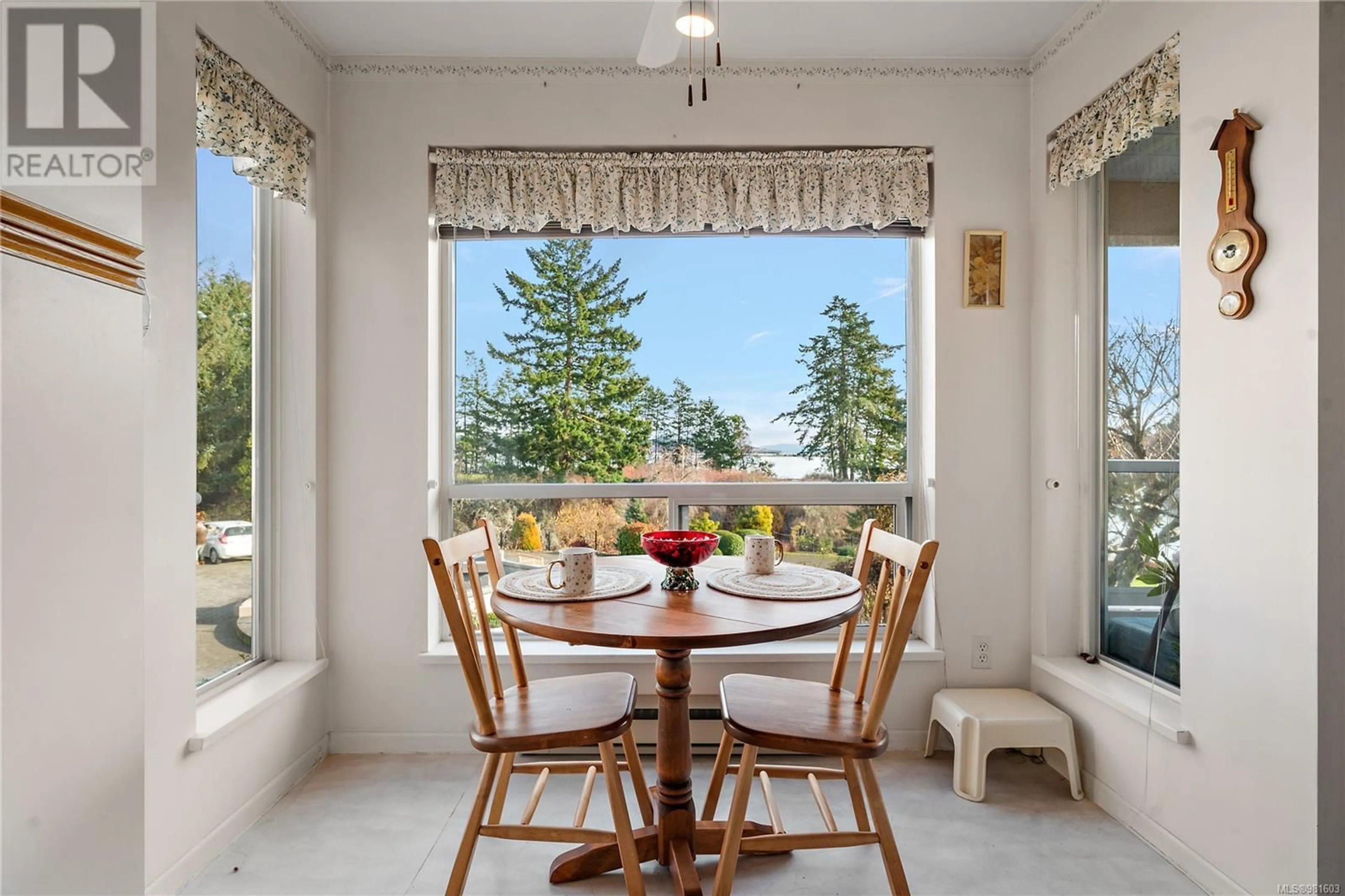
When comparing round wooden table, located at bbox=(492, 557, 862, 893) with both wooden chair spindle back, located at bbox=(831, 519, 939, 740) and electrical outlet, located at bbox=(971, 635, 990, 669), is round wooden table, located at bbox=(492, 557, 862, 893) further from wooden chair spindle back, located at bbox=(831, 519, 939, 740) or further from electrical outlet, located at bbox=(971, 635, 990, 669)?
electrical outlet, located at bbox=(971, 635, 990, 669)

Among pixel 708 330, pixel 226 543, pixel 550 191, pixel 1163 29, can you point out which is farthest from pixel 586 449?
pixel 1163 29

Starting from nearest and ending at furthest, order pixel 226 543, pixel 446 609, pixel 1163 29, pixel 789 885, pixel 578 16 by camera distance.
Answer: pixel 446 609, pixel 789 885, pixel 1163 29, pixel 226 543, pixel 578 16

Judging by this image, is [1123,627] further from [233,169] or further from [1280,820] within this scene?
[233,169]

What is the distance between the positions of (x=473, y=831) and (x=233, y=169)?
86.0 inches

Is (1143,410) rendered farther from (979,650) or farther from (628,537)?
(628,537)

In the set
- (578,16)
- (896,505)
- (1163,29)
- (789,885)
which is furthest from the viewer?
Result: (896,505)

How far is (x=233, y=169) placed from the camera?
2344 mm

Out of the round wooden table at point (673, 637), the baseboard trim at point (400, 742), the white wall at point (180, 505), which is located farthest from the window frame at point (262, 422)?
the round wooden table at point (673, 637)

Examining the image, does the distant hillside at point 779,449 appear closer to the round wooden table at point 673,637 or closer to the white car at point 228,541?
the round wooden table at point 673,637

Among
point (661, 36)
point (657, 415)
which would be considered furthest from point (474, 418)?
point (661, 36)

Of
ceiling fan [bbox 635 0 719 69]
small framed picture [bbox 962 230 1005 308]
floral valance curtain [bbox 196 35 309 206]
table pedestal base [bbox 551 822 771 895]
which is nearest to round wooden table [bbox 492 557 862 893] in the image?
table pedestal base [bbox 551 822 771 895]

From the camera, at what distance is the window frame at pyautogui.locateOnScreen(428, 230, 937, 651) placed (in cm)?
286

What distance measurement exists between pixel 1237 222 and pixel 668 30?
4.95ft

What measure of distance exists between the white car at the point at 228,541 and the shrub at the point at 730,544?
170 centimetres
